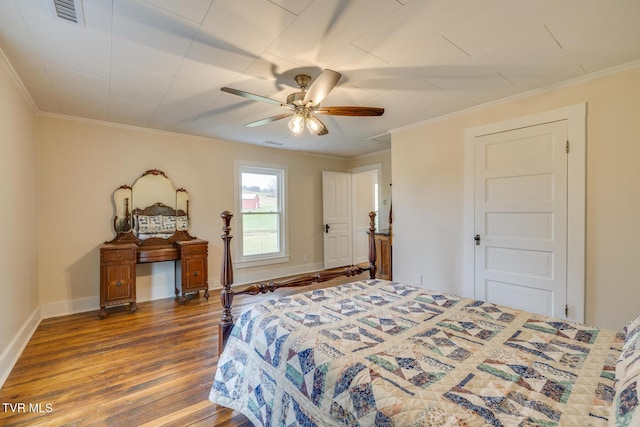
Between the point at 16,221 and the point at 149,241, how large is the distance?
1540 millimetres

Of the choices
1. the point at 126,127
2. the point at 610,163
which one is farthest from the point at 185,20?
the point at 610,163

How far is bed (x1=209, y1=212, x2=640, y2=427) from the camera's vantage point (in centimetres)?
95

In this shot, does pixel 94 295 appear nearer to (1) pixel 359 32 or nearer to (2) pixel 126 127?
(2) pixel 126 127

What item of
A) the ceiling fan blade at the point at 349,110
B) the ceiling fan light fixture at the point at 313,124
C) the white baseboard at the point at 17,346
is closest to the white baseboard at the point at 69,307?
the white baseboard at the point at 17,346

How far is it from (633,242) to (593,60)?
58.7 inches

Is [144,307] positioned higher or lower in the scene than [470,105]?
lower

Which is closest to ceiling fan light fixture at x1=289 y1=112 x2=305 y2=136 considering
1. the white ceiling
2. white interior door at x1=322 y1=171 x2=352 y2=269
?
the white ceiling

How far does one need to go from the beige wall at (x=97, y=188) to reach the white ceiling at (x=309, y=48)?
0.66 m

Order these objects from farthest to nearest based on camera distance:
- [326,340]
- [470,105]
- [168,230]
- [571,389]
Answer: [168,230], [470,105], [326,340], [571,389]

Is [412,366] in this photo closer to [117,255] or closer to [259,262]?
[117,255]

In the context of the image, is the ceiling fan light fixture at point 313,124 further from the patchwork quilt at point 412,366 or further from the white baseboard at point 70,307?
the white baseboard at point 70,307

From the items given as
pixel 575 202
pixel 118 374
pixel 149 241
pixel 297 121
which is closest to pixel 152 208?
pixel 149 241

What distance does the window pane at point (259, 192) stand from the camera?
16.7ft

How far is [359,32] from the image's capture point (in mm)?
1864
